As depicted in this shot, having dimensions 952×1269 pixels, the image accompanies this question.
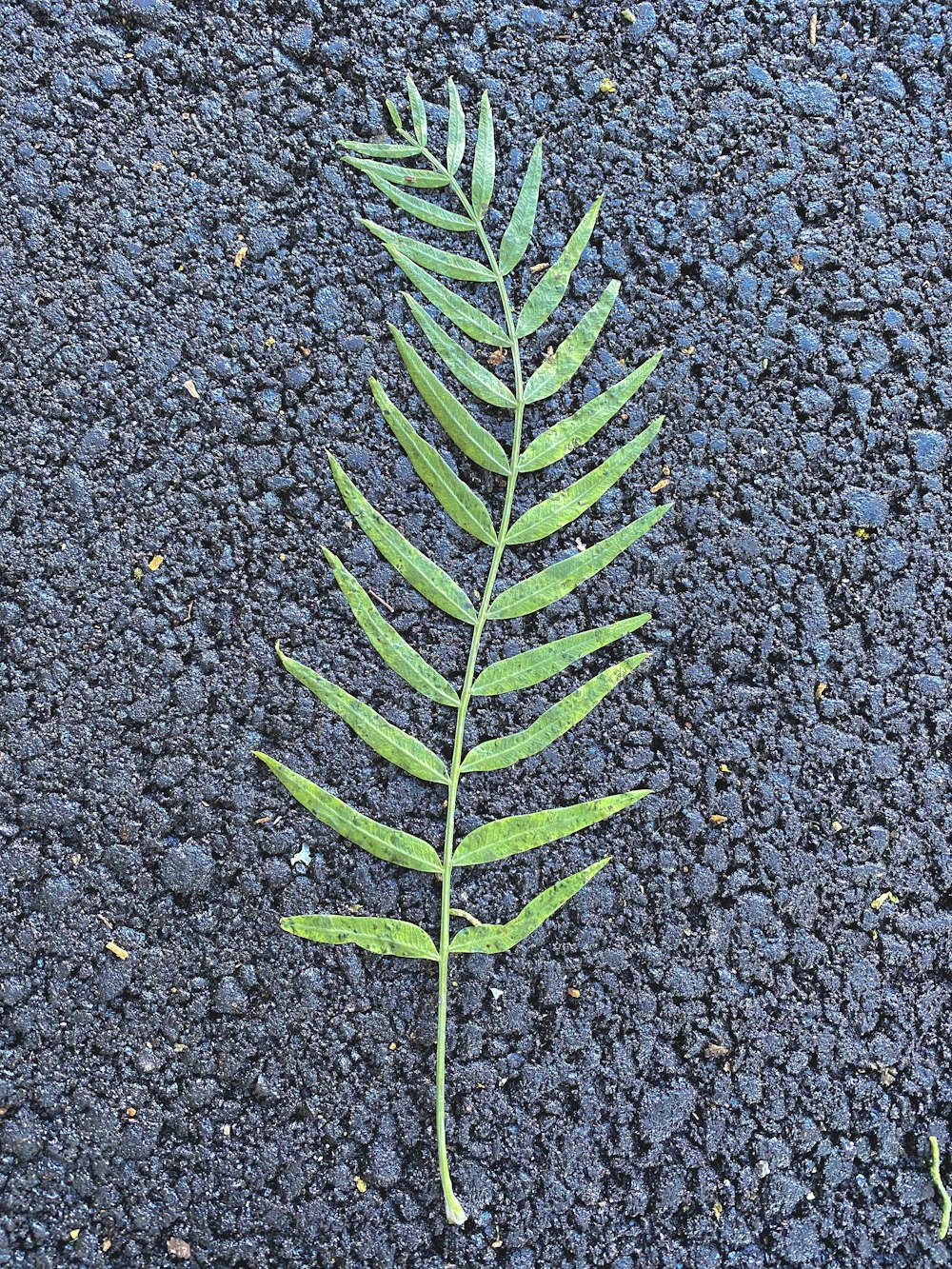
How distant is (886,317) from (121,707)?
4.74ft

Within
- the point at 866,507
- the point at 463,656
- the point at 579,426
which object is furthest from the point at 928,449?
the point at 463,656

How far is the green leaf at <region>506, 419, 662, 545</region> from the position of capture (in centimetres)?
164

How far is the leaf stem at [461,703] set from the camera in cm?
150

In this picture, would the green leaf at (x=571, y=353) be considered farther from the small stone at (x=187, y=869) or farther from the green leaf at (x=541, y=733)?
the small stone at (x=187, y=869)

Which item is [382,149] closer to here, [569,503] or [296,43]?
[296,43]

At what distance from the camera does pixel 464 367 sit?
1657 mm

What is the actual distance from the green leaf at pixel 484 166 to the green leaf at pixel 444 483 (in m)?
0.39

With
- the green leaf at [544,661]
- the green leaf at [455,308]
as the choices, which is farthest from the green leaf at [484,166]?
the green leaf at [544,661]

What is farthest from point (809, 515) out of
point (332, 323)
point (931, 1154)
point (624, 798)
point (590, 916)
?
point (931, 1154)

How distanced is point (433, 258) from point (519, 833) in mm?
953

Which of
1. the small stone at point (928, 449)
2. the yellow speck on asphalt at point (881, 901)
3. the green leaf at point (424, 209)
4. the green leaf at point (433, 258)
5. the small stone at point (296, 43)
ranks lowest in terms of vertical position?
the yellow speck on asphalt at point (881, 901)

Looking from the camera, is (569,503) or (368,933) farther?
(569,503)

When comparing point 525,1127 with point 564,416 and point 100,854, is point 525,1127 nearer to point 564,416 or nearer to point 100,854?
point 100,854

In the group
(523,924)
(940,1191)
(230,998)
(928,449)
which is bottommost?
(230,998)
